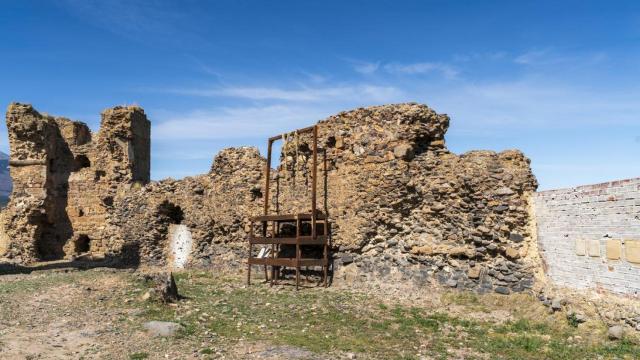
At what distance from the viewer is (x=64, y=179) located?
2378cm

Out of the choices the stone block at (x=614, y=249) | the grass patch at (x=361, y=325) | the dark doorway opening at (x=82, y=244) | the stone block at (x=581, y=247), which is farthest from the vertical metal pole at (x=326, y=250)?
the dark doorway opening at (x=82, y=244)

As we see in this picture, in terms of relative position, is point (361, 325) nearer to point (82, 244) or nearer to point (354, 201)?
point (354, 201)

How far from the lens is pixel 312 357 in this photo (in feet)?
24.8

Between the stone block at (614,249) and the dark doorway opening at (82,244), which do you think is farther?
the dark doorway opening at (82,244)

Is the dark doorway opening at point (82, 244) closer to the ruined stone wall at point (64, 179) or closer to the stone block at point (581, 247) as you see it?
the ruined stone wall at point (64, 179)

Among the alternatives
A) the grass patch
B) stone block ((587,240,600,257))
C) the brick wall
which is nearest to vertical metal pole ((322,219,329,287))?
the grass patch

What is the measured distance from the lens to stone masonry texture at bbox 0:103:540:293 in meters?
11.1

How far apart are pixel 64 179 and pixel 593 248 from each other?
22.4m

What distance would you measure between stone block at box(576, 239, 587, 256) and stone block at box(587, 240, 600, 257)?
83 millimetres

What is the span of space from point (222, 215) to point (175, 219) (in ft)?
10.2

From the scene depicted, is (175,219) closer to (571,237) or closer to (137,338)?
(137,338)

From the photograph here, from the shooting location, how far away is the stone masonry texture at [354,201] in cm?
1109

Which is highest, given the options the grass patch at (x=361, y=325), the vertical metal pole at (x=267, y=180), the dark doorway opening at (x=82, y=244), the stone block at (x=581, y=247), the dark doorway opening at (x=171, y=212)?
the vertical metal pole at (x=267, y=180)

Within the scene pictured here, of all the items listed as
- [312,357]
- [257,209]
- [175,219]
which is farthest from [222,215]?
[312,357]
